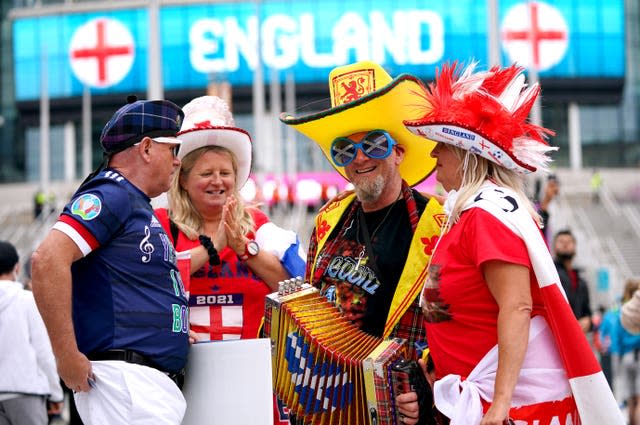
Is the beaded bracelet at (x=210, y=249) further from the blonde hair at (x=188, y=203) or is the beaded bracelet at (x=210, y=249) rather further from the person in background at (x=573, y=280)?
the person in background at (x=573, y=280)

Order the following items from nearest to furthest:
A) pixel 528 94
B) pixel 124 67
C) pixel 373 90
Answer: pixel 528 94 < pixel 373 90 < pixel 124 67

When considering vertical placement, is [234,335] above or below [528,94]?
below

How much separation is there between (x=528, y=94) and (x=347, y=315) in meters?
1.34

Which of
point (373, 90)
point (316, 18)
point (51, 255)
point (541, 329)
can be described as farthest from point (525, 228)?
point (316, 18)

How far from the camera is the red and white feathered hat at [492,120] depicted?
12.9 feet

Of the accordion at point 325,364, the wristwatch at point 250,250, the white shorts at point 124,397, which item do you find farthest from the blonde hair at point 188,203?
the white shorts at point 124,397

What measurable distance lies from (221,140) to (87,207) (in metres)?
1.55

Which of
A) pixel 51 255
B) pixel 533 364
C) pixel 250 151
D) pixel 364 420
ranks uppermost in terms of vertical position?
pixel 250 151

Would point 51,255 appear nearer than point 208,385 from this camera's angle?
Yes

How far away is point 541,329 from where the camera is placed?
3.83 m

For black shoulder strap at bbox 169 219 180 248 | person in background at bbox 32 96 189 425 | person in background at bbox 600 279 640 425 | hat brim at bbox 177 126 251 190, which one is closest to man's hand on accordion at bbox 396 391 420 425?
person in background at bbox 32 96 189 425

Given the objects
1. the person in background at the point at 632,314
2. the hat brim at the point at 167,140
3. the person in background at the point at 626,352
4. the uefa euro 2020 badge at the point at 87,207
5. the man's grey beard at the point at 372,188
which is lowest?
the person in background at the point at 626,352

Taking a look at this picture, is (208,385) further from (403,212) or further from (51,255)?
(403,212)

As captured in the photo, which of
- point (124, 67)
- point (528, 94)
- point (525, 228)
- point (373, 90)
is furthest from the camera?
point (124, 67)
